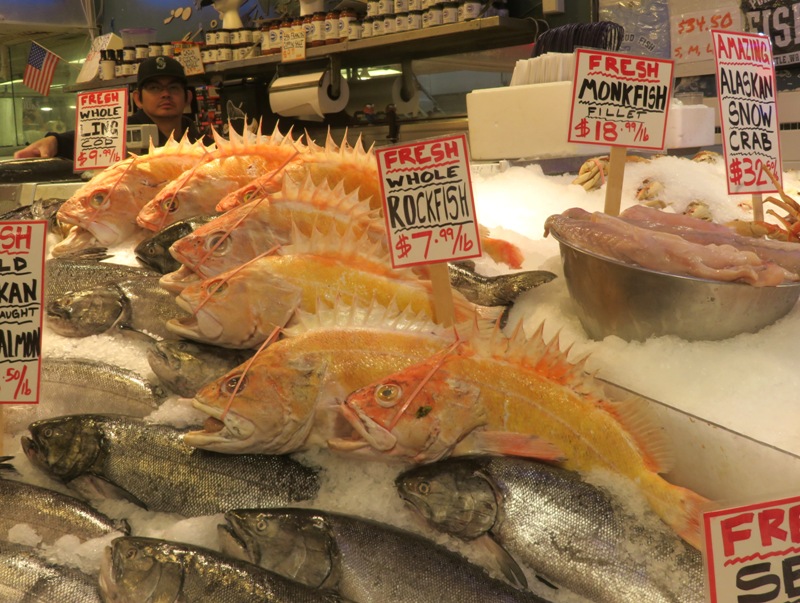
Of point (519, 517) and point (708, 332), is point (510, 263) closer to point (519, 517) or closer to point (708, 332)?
point (708, 332)

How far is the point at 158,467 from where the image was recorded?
1589 mm

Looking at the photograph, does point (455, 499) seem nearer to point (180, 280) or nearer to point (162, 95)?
point (180, 280)

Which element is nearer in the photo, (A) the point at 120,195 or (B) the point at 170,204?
(B) the point at 170,204

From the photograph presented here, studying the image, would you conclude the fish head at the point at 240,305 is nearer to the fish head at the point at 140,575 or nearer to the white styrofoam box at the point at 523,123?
the fish head at the point at 140,575

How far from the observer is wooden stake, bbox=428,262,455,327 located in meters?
1.68

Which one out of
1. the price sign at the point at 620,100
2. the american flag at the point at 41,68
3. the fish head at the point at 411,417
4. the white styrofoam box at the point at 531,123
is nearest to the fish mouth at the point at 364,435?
the fish head at the point at 411,417

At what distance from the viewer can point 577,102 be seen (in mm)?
2008

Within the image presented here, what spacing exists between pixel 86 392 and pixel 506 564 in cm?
123

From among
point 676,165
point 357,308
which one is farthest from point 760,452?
point 676,165

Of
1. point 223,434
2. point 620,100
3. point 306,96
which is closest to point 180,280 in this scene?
point 223,434

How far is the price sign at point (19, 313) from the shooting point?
1.76 m

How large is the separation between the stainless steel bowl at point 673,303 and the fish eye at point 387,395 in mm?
568

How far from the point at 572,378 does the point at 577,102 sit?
87 cm

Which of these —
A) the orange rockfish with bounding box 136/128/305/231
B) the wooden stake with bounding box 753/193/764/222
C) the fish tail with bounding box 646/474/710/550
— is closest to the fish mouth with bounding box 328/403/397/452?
the fish tail with bounding box 646/474/710/550
